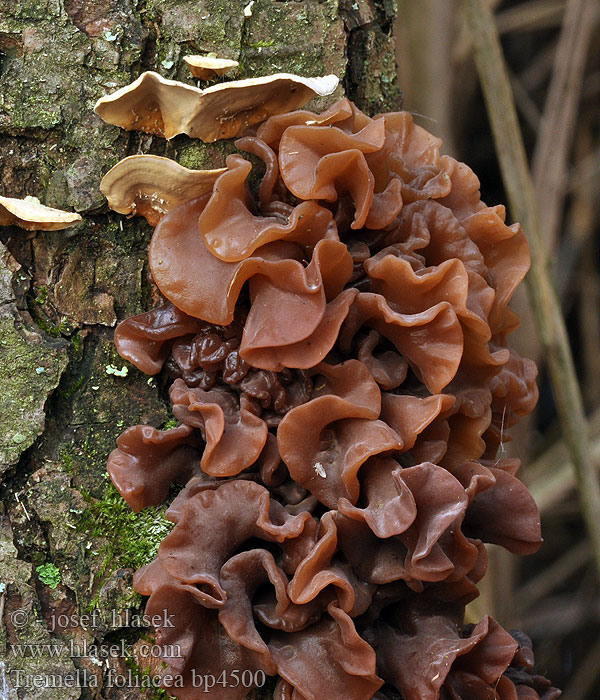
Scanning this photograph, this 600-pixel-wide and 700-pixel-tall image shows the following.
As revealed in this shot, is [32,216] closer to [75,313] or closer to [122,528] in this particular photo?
[75,313]

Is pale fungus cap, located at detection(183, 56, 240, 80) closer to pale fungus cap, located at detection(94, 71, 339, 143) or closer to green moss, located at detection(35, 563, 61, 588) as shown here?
pale fungus cap, located at detection(94, 71, 339, 143)

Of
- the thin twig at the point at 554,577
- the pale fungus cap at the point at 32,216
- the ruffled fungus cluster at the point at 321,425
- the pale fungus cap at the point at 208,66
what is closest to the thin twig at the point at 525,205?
the ruffled fungus cluster at the point at 321,425

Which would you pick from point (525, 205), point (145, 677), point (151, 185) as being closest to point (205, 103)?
point (151, 185)

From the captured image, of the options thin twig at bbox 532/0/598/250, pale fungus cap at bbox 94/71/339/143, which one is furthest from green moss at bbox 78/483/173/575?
thin twig at bbox 532/0/598/250

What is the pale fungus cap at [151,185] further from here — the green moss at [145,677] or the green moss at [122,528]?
the green moss at [145,677]

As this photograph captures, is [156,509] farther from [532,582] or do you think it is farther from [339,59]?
[532,582]
